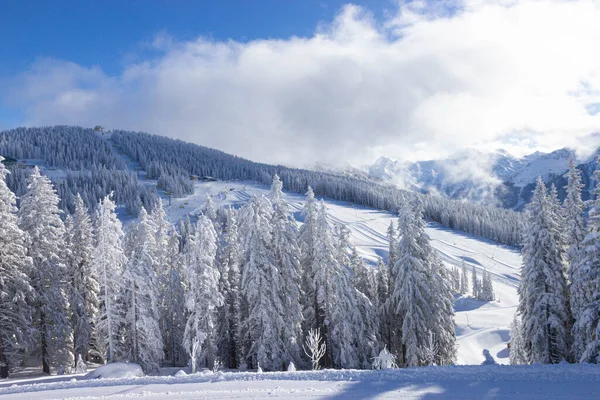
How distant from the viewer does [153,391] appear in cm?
1301

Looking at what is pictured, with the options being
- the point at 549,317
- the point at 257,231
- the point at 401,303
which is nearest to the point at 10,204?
the point at 257,231

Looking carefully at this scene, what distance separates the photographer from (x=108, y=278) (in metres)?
27.6

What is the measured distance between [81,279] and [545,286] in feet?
116

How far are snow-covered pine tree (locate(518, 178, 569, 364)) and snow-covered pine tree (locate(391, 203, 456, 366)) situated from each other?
5.75m

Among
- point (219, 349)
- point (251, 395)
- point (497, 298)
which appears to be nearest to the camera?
point (251, 395)

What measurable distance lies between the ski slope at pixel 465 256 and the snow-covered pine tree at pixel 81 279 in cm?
1043

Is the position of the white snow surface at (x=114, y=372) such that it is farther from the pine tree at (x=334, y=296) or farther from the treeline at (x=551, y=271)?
the treeline at (x=551, y=271)

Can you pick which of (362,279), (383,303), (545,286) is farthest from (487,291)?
(545,286)

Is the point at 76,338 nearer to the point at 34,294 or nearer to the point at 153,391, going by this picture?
the point at 34,294

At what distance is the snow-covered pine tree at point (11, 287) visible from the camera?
22.3m

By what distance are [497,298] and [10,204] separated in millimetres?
99716

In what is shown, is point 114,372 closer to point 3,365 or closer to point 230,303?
point 3,365

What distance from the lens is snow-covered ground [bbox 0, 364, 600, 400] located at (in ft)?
38.5

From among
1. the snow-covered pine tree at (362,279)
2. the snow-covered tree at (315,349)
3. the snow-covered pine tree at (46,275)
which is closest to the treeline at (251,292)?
the snow-covered pine tree at (46,275)
